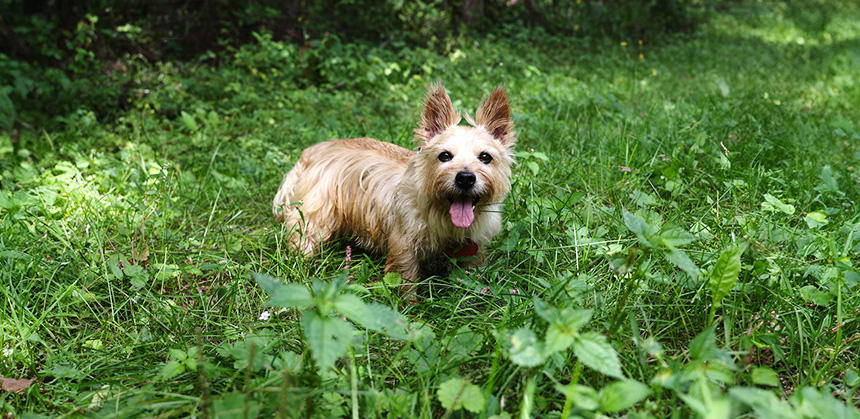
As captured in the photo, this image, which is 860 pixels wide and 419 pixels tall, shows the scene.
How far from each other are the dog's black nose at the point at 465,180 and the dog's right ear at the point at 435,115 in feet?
1.71

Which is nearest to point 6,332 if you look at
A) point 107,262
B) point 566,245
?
point 107,262

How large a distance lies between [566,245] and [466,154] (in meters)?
0.72

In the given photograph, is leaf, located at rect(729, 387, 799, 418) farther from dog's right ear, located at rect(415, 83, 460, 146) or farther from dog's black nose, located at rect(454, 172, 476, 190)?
dog's right ear, located at rect(415, 83, 460, 146)

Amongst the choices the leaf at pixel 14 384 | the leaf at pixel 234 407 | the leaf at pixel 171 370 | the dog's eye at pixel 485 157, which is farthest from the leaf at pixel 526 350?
the leaf at pixel 14 384

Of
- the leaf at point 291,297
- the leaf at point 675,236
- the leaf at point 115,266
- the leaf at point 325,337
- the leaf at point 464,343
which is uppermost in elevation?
the leaf at point 675,236

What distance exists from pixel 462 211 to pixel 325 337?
1.52 m

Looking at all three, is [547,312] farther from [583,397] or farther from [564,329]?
[583,397]

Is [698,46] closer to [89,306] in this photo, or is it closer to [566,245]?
[566,245]

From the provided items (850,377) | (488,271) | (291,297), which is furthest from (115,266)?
(850,377)

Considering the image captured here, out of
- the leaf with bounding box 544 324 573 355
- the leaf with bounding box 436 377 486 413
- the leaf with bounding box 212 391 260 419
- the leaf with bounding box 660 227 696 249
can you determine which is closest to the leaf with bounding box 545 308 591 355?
the leaf with bounding box 544 324 573 355

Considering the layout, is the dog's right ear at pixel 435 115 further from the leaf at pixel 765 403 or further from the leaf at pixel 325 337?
the leaf at pixel 765 403

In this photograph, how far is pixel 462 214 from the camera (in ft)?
9.00

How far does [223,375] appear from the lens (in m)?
1.89

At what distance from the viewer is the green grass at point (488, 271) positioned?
1.65m
